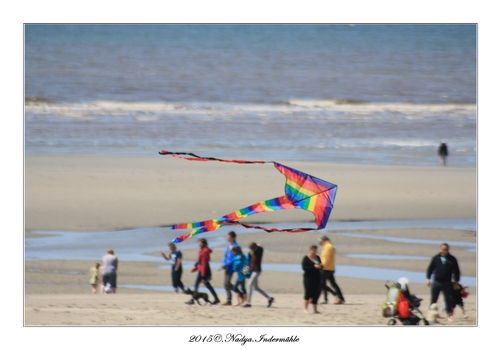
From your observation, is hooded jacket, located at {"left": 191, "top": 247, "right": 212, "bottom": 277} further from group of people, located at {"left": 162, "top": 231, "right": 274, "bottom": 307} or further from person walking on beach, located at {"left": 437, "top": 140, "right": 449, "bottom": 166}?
person walking on beach, located at {"left": 437, "top": 140, "right": 449, "bottom": 166}

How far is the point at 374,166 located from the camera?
23.5 m

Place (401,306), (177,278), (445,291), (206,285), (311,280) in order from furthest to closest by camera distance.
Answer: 1. (177,278)
2. (206,285)
3. (311,280)
4. (445,291)
5. (401,306)

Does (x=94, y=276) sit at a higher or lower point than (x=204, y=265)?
lower

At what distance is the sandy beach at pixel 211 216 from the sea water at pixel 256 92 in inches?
99.1

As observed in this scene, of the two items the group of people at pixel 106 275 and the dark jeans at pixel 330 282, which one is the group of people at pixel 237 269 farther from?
the group of people at pixel 106 275

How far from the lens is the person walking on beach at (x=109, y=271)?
42.6 ft

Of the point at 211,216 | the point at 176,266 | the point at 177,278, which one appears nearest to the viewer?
the point at 176,266

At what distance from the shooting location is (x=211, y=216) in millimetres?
18062

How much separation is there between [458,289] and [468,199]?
882 cm

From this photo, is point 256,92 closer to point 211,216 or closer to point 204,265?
point 211,216

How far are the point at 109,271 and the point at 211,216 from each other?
17.3 ft

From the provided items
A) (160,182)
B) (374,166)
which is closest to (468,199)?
(374,166)

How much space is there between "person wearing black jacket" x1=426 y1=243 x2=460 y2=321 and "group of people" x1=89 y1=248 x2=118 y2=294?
5.35 meters

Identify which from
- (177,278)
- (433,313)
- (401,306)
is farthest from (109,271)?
(433,313)
